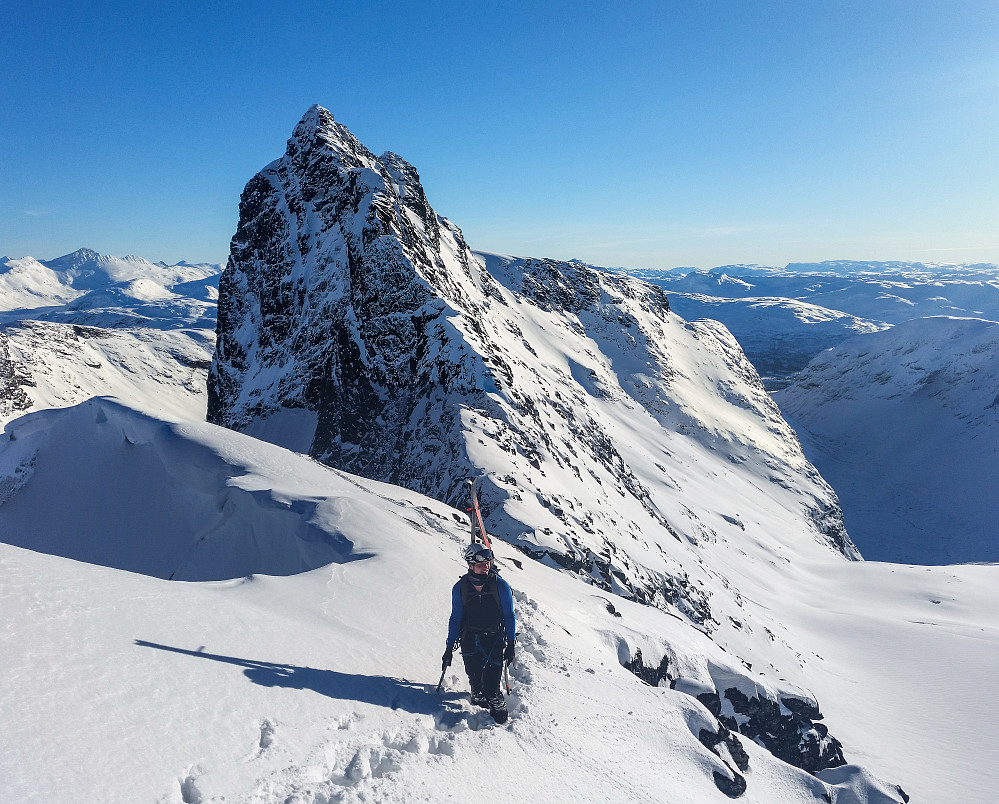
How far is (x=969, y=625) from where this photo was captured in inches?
1687

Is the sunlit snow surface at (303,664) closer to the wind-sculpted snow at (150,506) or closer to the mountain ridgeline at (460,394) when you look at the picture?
the wind-sculpted snow at (150,506)

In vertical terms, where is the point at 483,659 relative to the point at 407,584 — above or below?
above

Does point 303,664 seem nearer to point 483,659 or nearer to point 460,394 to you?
point 483,659

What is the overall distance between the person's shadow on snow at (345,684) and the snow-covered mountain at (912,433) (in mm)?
100857

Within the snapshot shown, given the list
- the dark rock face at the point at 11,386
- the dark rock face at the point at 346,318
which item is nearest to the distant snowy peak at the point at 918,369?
the dark rock face at the point at 346,318

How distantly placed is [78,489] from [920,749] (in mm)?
36060

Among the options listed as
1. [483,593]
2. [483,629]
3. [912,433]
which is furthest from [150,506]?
[912,433]

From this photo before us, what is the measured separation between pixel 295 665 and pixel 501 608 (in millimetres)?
2826

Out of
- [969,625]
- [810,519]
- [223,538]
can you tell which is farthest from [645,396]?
[223,538]

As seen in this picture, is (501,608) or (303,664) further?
(501,608)

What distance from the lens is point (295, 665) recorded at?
6844mm

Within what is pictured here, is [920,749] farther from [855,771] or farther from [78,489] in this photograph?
[78,489]

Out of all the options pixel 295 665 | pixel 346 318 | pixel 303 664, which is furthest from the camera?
pixel 346 318

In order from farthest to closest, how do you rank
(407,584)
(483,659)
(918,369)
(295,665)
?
(918,369)
(407,584)
(483,659)
(295,665)
